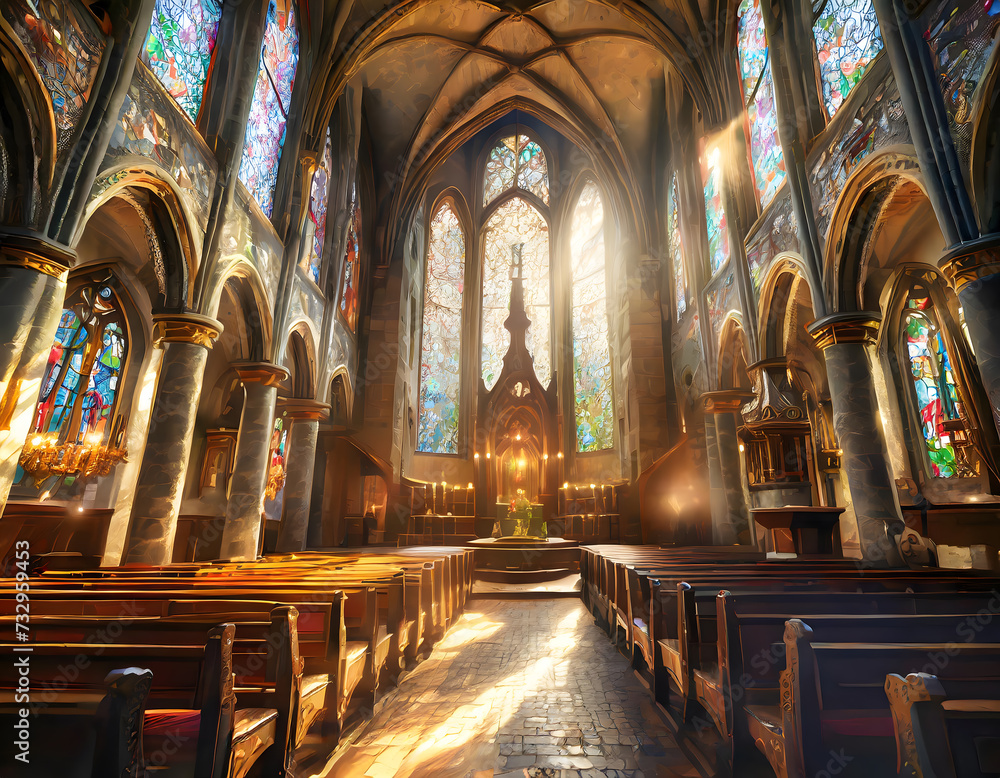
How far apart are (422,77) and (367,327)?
7973 mm

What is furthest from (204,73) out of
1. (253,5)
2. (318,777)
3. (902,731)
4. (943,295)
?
(943,295)

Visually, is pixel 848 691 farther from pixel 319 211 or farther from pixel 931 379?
pixel 319 211

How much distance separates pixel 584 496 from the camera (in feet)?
51.8

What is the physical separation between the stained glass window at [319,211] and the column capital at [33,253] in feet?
21.3

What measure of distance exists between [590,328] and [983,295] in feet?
46.6

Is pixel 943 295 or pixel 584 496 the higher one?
pixel 943 295

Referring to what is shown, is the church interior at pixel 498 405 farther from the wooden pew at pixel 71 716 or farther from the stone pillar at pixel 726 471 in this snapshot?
the stone pillar at pixel 726 471

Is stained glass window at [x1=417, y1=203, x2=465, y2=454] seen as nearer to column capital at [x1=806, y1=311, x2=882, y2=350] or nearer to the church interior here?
the church interior

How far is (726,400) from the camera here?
10.7 m

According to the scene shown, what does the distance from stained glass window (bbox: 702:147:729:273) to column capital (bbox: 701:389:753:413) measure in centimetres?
284

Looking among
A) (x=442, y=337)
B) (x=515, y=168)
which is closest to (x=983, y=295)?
(x=442, y=337)

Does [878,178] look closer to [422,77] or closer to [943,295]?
[943,295]

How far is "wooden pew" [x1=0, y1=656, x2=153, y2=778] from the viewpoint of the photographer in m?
1.30

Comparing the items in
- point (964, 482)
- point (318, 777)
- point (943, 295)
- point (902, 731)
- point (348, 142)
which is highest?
point (348, 142)
